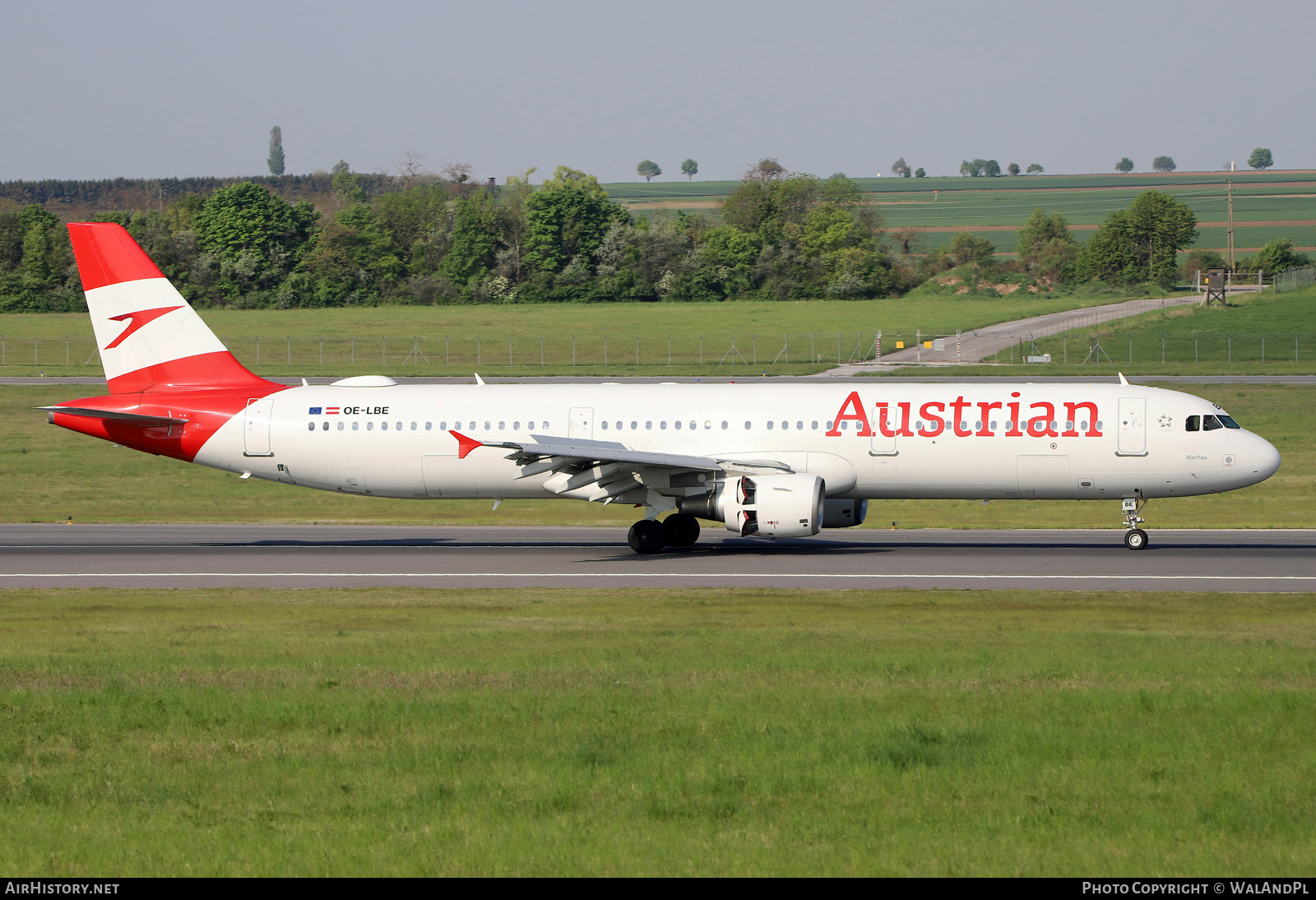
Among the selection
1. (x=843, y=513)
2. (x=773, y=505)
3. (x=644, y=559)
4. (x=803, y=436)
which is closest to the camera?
(x=773, y=505)

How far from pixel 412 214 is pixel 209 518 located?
108m

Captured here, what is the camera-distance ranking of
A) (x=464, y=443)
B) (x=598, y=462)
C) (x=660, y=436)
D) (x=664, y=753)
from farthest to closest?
(x=660, y=436), (x=598, y=462), (x=464, y=443), (x=664, y=753)

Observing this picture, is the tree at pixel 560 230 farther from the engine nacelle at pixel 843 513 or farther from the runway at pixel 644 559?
the engine nacelle at pixel 843 513

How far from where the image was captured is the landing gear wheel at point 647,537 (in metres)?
31.9

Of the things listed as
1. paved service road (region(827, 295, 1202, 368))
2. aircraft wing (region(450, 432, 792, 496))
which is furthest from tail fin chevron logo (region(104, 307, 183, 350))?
paved service road (region(827, 295, 1202, 368))

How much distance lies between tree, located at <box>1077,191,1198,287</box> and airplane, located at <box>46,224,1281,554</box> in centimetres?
11242

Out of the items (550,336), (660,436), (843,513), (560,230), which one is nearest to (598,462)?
(660,436)

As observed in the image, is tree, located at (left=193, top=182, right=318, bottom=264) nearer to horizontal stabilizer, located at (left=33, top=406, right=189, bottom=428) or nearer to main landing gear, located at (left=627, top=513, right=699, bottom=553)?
horizontal stabilizer, located at (left=33, top=406, right=189, bottom=428)

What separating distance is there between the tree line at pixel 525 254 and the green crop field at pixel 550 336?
597 centimetres

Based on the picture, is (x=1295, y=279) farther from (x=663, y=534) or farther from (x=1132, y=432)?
(x=663, y=534)

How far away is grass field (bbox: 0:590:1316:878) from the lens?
947cm

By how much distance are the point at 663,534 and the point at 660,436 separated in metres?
2.41

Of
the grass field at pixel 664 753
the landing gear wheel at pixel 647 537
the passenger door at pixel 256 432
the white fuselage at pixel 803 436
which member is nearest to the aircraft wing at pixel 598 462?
the white fuselage at pixel 803 436

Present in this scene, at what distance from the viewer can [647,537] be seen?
105ft
